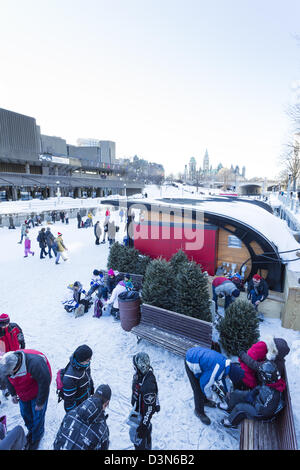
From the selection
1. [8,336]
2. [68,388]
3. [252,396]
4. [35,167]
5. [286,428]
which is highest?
[35,167]

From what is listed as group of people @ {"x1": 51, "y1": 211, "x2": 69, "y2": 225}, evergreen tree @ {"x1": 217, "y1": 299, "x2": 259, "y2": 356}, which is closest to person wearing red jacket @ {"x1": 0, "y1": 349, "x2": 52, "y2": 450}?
evergreen tree @ {"x1": 217, "y1": 299, "x2": 259, "y2": 356}

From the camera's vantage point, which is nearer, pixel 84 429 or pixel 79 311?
pixel 84 429

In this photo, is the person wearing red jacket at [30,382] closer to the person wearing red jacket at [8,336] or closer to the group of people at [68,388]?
the group of people at [68,388]

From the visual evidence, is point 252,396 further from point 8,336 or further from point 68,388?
point 8,336

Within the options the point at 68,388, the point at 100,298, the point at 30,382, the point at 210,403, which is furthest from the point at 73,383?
the point at 100,298

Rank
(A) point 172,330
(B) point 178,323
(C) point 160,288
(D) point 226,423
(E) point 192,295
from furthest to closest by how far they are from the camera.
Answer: (C) point 160,288
(E) point 192,295
(A) point 172,330
(B) point 178,323
(D) point 226,423

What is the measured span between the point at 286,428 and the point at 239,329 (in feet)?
7.21

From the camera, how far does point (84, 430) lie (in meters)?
2.29

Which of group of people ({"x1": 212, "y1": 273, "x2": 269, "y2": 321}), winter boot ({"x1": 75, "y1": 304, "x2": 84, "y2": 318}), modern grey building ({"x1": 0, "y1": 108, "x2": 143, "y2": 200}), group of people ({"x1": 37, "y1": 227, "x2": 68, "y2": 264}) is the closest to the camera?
group of people ({"x1": 212, "y1": 273, "x2": 269, "y2": 321})

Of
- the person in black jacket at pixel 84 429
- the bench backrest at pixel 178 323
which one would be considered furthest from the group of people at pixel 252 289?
the person in black jacket at pixel 84 429

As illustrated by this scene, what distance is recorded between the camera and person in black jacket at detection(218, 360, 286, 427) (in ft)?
10.2

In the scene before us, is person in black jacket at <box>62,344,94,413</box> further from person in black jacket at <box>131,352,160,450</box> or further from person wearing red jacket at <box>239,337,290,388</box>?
person wearing red jacket at <box>239,337,290,388</box>

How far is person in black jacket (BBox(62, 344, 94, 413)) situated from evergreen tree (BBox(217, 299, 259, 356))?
323 cm

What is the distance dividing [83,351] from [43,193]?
45.1 m
